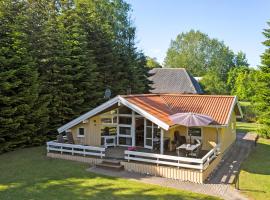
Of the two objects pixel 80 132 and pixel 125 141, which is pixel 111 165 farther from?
pixel 80 132

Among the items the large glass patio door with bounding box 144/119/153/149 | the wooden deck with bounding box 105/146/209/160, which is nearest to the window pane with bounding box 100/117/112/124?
the wooden deck with bounding box 105/146/209/160

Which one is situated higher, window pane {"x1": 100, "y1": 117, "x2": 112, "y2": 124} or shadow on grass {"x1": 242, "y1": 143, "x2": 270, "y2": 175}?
window pane {"x1": 100, "y1": 117, "x2": 112, "y2": 124}

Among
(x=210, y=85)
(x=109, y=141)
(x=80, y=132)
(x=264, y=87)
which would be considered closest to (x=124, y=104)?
(x=109, y=141)

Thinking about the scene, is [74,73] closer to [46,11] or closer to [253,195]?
[46,11]

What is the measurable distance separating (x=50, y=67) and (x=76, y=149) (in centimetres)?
787

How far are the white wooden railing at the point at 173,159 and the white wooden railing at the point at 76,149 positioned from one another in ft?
6.06

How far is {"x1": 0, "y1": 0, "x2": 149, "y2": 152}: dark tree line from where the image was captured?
61.3ft

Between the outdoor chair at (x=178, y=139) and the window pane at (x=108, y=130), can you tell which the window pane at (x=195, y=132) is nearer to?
the outdoor chair at (x=178, y=139)

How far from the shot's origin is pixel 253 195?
11758 mm

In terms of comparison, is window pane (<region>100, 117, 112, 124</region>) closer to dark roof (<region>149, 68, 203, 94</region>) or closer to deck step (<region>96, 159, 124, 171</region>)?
deck step (<region>96, 159, 124, 171</region>)

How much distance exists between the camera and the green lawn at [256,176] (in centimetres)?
1209

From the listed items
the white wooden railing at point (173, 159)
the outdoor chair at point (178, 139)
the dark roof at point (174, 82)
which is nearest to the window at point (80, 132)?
the white wooden railing at point (173, 159)

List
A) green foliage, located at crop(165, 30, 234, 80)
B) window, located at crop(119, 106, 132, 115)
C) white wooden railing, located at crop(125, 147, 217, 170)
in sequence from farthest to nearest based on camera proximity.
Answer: green foliage, located at crop(165, 30, 234, 80), window, located at crop(119, 106, 132, 115), white wooden railing, located at crop(125, 147, 217, 170)

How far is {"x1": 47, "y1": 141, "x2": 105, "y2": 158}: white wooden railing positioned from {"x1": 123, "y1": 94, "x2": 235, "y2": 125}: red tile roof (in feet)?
11.6
